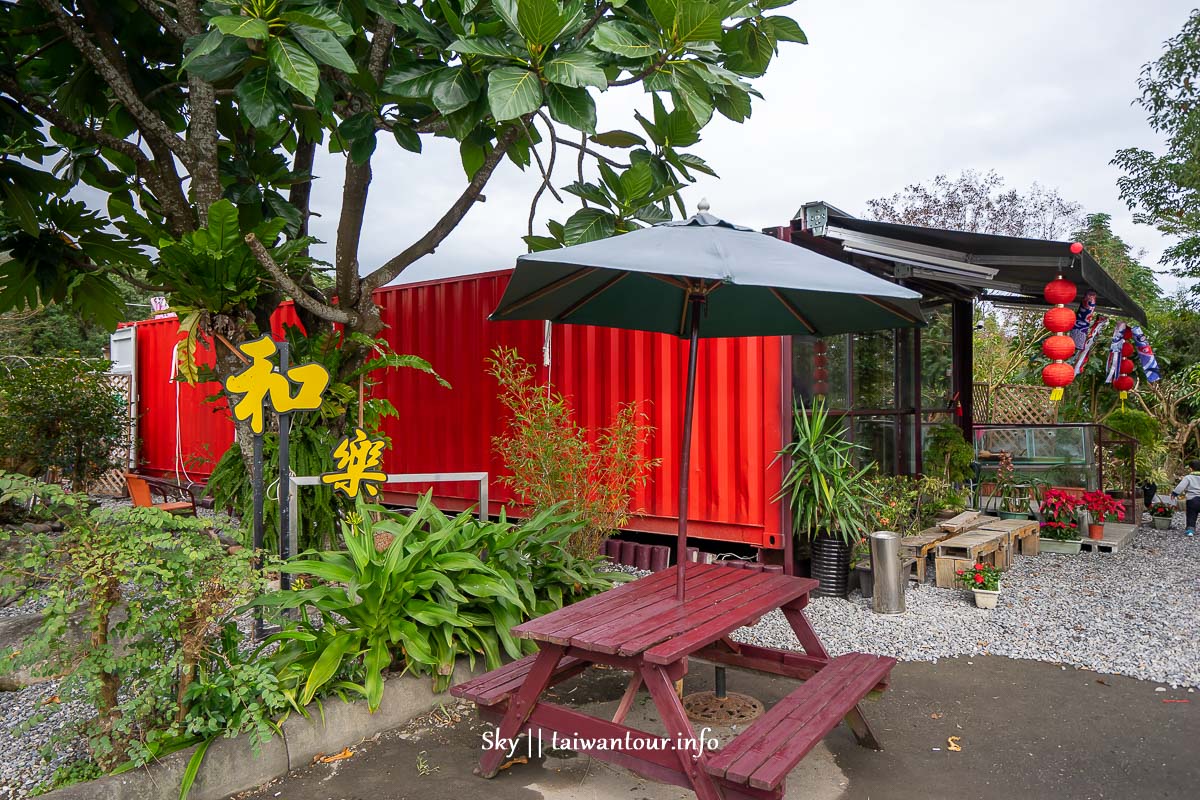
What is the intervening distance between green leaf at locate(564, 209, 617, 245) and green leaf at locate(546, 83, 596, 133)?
0.89 metres

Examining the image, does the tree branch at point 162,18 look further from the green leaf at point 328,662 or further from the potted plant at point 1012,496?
the potted plant at point 1012,496

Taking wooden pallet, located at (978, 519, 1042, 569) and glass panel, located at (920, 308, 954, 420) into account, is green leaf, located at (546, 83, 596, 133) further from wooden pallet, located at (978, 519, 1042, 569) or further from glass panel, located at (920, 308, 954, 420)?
glass panel, located at (920, 308, 954, 420)

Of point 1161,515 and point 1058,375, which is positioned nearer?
point 1058,375

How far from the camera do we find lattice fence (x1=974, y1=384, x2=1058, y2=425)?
11.6 meters

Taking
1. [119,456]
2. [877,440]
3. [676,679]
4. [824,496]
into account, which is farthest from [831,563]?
[119,456]

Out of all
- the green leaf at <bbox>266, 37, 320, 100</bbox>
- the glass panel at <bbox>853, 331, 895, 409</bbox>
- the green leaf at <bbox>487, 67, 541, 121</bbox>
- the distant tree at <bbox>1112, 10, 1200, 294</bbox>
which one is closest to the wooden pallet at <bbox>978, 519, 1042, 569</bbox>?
the glass panel at <bbox>853, 331, 895, 409</bbox>

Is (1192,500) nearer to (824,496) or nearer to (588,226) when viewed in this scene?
(824,496)

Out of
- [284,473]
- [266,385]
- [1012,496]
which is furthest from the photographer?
[1012,496]

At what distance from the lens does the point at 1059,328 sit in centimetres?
593

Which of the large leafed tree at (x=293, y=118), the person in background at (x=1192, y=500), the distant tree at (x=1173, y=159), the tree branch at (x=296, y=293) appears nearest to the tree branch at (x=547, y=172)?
the large leafed tree at (x=293, y=118)

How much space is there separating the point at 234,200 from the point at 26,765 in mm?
3387

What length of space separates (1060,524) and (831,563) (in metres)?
3.48

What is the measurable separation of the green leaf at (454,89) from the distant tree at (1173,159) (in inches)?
500

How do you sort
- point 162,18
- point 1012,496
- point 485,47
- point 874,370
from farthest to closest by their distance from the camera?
point 1012,496, point 874,370, point 162,18, point 485,47
